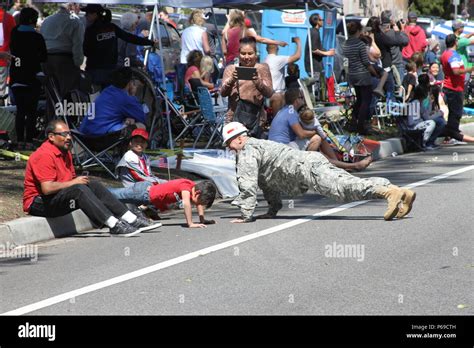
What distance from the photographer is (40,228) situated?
12.0m

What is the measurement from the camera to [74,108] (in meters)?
16.1

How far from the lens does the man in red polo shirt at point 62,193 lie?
1179 cm

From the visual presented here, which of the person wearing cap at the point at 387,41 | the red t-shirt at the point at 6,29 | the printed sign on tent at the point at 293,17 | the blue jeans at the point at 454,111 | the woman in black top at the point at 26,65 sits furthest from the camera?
the printed sign on tent at the point at 293,17

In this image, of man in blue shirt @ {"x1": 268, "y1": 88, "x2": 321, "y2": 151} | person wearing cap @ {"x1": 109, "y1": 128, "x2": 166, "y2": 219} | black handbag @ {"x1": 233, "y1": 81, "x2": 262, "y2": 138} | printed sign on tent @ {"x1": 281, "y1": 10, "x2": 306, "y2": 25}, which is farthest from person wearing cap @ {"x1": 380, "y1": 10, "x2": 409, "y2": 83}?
person wearing cap @ {"x1": 109, "y1": 128, "x2": 166, "y2": 219}

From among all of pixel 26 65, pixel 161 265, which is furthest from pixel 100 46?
pixel 161 265

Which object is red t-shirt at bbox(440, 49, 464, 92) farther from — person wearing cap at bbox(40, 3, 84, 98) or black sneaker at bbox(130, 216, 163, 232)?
black sneaker at bbox(130, 216, 163, 232)

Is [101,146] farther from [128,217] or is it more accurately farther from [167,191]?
[128,217]

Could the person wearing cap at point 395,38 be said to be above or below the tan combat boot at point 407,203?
above

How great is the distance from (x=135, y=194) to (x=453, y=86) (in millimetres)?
9680

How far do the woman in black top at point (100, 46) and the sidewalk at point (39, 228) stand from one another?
432 centimetres

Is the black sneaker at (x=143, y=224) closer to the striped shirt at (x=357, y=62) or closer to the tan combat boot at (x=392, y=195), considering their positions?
the tan combat boot at (x=392, y=195)

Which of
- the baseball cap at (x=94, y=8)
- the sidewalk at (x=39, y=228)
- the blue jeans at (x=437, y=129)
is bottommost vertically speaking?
the blue jeans at (x=437, y=129)

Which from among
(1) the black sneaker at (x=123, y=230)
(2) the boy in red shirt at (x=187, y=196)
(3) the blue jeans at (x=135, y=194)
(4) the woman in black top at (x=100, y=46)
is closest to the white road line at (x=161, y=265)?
(2) the boy in red shirt at (x=187, y=196)
